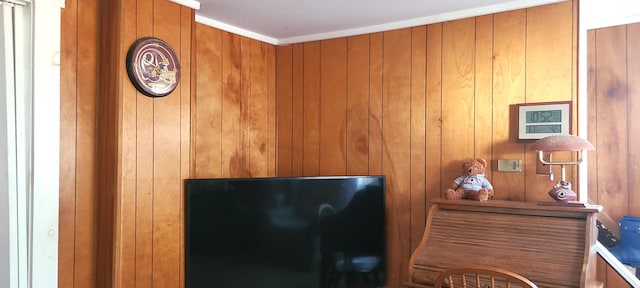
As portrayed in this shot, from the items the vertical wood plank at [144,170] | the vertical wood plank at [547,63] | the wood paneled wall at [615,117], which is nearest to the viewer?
the vertical wood plank at [144,170]

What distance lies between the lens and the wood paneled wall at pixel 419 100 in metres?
2.36

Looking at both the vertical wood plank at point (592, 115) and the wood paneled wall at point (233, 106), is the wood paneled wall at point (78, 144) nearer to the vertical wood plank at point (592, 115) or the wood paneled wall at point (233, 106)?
the wood paneled wall at point (233, 106)

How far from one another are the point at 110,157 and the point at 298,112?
1452mm

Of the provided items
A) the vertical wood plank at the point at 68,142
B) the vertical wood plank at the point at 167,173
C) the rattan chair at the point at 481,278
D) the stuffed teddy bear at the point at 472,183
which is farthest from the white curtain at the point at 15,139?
the stuffed teddy bear at the point at 472,183

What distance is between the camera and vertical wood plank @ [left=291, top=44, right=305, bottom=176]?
3.18m

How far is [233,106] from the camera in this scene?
9.57 feet

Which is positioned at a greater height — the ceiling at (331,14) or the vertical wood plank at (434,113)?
the ceiling at (331,14)

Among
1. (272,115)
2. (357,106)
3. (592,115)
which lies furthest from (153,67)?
(592,115)

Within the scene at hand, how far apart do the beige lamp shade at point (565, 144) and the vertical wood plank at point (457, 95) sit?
506mm

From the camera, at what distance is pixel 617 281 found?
2787mm

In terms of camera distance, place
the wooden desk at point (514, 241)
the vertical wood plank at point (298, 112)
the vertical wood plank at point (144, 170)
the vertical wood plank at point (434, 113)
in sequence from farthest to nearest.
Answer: the vertical wood plank at point (298, 112)
the vertical wood plank at point (434, 113)
the vertical wood plank at point (144, 170)
the wooden desk at point (514, 241)

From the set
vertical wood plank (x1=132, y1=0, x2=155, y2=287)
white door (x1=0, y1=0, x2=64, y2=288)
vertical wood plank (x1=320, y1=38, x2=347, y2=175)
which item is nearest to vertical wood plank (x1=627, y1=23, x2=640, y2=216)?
vertical wood plank (x1=320, y1=38, x2=347, y2=175)

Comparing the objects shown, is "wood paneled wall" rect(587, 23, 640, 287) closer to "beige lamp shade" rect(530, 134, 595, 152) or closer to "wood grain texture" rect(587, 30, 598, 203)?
"wood grain texture" rect(587, 30, 598, 203)

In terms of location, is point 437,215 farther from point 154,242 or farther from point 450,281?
point 154,242
